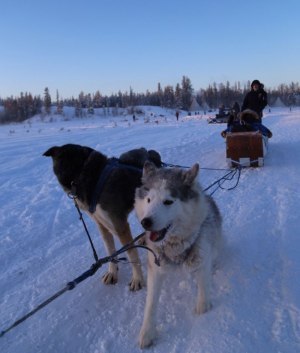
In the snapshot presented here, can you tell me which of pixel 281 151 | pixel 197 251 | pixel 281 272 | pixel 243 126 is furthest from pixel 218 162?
pixel 197 251

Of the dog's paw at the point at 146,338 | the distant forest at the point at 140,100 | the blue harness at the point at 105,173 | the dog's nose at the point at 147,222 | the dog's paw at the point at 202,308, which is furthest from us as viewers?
→ the distant forest at the point at 140,100

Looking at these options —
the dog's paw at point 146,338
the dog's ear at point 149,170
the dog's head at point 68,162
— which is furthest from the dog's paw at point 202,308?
the dog's head at point 68,162

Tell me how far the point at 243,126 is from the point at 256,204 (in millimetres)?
4068

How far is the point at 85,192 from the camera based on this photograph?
369cm

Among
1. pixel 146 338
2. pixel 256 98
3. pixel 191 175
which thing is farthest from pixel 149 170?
pixel 256 98

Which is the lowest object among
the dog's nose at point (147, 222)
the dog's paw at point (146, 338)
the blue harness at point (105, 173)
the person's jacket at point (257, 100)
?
the dog's paw at point (146, 338)

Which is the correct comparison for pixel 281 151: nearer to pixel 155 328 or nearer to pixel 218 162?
pixel 218 162

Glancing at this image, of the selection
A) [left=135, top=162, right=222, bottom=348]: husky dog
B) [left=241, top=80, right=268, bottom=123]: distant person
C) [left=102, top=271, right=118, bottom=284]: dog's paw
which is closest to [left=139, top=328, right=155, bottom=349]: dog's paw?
[left=135, top=162, right=222, bottom=348]: husky dog

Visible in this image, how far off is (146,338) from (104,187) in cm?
146

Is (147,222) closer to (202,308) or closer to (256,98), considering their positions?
(202,308)

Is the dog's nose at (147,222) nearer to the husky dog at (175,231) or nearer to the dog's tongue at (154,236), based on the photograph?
the husky dog at (175,231)

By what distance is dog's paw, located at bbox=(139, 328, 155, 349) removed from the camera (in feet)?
9.43

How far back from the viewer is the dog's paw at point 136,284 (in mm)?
3713

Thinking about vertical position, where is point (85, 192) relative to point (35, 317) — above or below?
above
